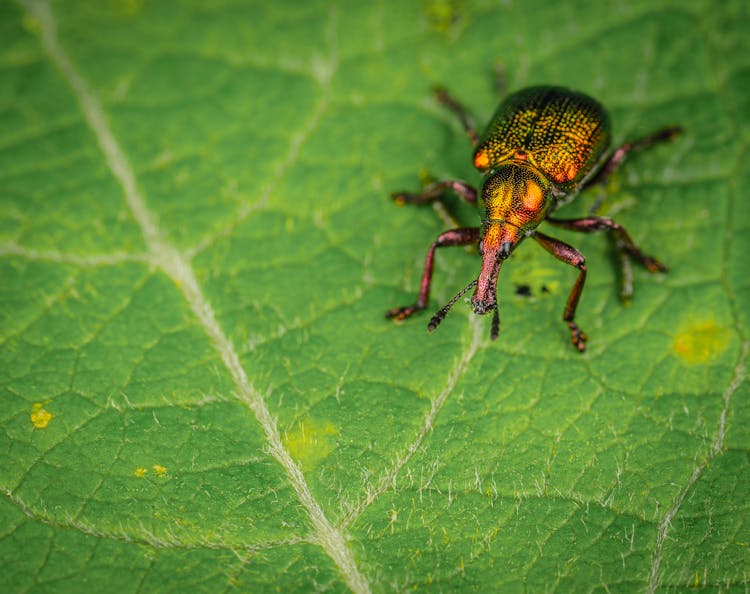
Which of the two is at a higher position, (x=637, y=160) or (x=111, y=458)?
(x=637, y=160)

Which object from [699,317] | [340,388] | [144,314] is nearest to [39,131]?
[144,314]

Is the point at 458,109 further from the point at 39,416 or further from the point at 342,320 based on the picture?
the point at 39,416

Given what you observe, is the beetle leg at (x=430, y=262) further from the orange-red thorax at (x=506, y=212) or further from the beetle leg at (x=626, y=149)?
the beetle leg at (x=626, y=149)

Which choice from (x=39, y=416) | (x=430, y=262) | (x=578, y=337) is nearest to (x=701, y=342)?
(x=578, y=337)

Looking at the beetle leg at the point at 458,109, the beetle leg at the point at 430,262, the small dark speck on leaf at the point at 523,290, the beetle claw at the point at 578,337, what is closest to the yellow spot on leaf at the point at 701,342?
the beetle claw at the point at 578,337

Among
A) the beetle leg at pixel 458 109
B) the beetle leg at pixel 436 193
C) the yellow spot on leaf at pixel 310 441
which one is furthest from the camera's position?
the beetle leg at pixel 458 109

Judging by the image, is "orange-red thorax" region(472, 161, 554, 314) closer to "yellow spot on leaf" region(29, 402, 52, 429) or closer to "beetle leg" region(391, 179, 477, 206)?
"beetle leg" region(391, 179, 477, 206)

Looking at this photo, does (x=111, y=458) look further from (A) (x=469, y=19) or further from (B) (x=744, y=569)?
(A) (x=469, y=19)
